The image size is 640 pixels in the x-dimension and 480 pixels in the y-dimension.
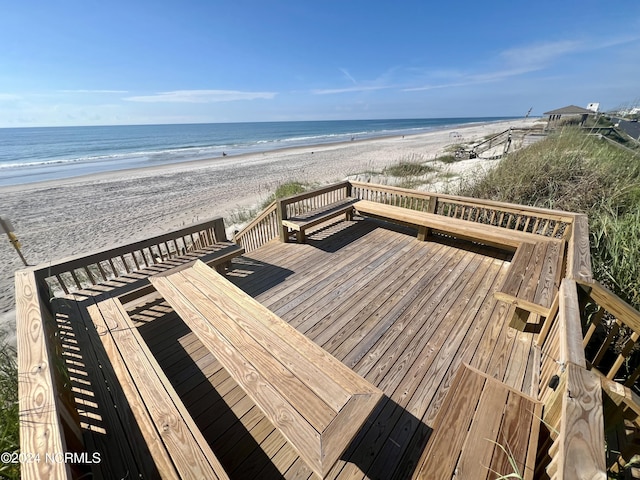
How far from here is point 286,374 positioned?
1751 millimetres

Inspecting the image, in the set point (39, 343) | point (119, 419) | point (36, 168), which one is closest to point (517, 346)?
point (119, 419)

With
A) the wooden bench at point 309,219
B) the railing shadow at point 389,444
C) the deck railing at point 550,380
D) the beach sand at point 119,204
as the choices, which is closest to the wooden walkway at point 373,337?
the railing shadow at point 389,444

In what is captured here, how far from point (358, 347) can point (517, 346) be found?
1.62m

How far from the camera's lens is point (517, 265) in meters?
3.10

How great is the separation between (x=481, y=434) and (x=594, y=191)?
195 inches

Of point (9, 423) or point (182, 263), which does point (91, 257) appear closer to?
point (182, 263)

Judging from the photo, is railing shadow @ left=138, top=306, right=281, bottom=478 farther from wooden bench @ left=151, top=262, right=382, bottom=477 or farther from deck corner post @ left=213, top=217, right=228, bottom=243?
deck corner post @ left=213, top=217, right=228, bottom=243

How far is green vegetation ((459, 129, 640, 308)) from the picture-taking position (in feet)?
8.86

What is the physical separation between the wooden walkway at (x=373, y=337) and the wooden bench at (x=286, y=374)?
601mm

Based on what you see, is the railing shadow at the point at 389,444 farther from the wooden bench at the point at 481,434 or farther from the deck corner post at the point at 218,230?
the deck corner post at the point at 218,230

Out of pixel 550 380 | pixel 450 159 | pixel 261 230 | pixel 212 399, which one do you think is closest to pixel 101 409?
pixel 212 399

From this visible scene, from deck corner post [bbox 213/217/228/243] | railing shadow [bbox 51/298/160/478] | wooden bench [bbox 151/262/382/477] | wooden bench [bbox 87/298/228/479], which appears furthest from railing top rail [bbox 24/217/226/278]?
wooden bench [bbox 151/262/382/477]

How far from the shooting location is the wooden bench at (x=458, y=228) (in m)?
3.79

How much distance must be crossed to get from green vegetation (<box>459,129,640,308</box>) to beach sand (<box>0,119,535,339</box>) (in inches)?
214
